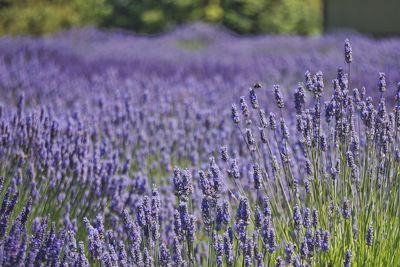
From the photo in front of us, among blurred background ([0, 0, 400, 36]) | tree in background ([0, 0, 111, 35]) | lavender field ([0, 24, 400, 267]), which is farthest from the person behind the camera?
blurred background ([0, 0, 400, 36])

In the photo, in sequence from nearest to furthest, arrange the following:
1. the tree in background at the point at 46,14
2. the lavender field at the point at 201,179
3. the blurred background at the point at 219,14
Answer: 1. the lavender field at the point at 201,179
2. the tree in background at the point at 46,14
3. the blurred background at the point at 219,14

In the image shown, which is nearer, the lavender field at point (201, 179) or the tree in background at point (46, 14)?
the lavender field at point (201, 179)

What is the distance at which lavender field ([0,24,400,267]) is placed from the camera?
2.25 meters

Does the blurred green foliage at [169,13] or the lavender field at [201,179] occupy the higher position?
the lavender field at [201,179]

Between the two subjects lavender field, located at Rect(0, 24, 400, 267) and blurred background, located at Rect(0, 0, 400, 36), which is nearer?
lavender field, located at Rect(0, 24, 400, 267)

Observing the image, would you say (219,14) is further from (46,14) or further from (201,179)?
(201,179)

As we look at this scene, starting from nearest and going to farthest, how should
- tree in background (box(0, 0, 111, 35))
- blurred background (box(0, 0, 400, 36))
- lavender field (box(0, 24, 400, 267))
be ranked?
lavender field (box(0, 24, 400, 267)) < tree in background (box(0, 0, 111, 35)) < blurred background (box(0, 0, 400, 36))

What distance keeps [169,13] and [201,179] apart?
595 inches

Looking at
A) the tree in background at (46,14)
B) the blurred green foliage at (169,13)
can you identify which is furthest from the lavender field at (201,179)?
the blurred green foliage at (169,13)

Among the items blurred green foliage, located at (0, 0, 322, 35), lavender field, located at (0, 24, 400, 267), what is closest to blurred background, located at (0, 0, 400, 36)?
blurred green foliage, located at (0, 0, 322, 35)

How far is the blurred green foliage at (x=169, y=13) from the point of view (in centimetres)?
1670

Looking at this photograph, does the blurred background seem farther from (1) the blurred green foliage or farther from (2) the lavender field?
(2) the lavender field

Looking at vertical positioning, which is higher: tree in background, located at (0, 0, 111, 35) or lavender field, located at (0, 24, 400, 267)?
lavender field, located at (0, 24, 400, 267)

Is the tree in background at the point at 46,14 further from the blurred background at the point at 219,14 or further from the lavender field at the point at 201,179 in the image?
the lavender field at the point at 201,179
